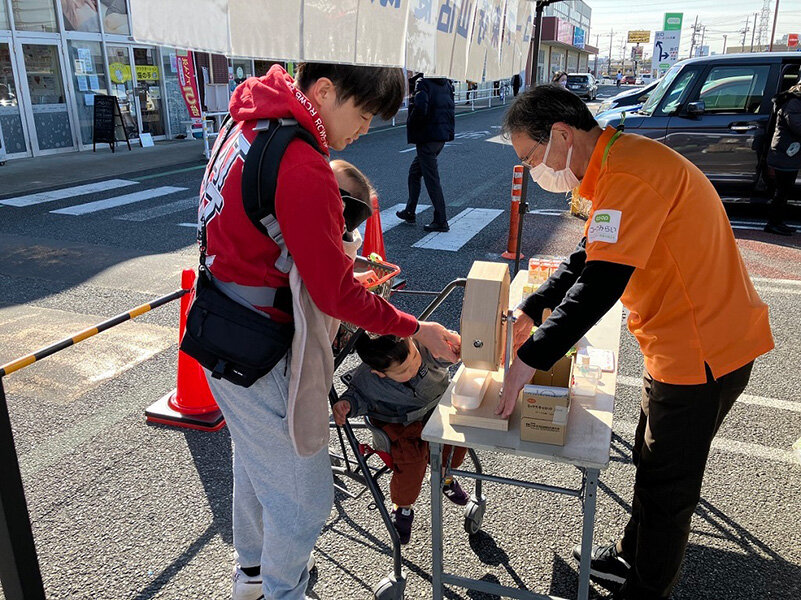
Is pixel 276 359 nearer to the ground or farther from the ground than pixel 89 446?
farther from the ground

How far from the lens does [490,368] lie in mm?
2215

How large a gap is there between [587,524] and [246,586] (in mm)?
1272

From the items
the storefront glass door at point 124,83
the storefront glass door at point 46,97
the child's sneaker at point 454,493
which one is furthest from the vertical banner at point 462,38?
the storefront glass door at point 124,83

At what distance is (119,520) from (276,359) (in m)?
1.82

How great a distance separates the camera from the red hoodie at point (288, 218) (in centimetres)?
165

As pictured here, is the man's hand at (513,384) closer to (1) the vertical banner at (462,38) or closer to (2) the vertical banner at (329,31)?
(2) the vertical banner at (329,31)

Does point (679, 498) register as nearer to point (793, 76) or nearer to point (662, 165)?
point (662, 165)

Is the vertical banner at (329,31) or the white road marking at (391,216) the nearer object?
the vertical banner at (329,31)

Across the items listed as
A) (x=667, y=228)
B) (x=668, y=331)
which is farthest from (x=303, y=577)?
(x=667, y=228)

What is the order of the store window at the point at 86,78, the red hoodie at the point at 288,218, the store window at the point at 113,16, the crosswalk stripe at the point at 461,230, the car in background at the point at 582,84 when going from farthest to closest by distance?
the car in background at the point at 582,84 → the store window at the point at 113,16 → the store window at the point at 86,78 → the crosswalk stripe at the point at 461,230 → the red hoodie at the point at 288,218

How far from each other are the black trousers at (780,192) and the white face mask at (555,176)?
700cm

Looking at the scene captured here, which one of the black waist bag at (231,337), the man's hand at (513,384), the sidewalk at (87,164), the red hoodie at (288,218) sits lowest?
the sidewalk at (87,164)

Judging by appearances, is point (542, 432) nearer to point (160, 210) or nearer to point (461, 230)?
point (461, 230)

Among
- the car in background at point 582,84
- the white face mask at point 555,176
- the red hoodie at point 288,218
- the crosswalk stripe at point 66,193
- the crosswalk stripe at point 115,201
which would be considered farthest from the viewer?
the car in background at point 582,84
